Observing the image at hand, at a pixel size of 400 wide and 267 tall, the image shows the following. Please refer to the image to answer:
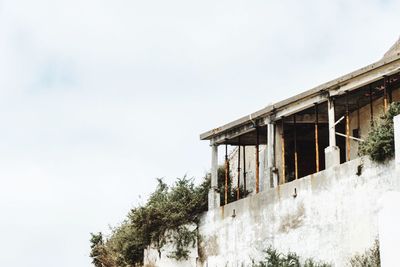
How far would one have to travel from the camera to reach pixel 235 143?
2819 centimetres

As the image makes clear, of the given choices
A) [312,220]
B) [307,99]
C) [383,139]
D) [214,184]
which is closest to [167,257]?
[214,184]

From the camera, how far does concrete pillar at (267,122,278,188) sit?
82.8 feet

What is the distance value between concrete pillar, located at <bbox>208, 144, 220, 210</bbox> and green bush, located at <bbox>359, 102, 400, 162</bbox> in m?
7.23

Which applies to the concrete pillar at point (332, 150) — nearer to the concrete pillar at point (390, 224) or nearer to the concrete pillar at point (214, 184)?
the concrete pillar at point (390, 224)

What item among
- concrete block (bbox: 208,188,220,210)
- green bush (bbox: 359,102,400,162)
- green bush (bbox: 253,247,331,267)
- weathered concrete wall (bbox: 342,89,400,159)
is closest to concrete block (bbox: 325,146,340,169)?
green bush (bbox: 359,102,400,162)

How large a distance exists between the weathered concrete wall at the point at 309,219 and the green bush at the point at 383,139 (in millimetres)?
235

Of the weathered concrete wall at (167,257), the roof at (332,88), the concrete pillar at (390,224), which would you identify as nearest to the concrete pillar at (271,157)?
the roof at (332,88)

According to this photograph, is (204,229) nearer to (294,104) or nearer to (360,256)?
(294,104)

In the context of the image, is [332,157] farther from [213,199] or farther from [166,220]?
[166,220]

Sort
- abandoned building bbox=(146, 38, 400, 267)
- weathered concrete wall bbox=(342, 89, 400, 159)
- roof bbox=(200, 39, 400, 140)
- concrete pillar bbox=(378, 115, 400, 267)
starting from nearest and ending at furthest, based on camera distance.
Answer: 1. concrete pillar bbox=(378, 115, 400, 267)
2. abandoned building bbox=(146, 38, 400, 267)
3. roof bbox=(200, 39, 400, 140)
4. weathered concrete wall bbox=(342, 89, 400, 159)

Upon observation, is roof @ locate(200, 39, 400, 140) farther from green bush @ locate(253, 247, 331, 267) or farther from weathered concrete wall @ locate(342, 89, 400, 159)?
green bush @ locate(253, 247, 331, 267)

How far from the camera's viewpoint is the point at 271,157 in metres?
25.5

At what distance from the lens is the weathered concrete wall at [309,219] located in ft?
65.7

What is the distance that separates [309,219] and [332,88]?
128 inches
